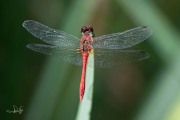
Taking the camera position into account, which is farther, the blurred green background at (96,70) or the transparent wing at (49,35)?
the transparent wing at (49,35)

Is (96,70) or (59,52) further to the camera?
(96,70)

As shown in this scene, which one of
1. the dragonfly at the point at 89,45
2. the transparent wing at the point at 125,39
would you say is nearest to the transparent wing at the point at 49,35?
the dragonfly at the point at 89,45

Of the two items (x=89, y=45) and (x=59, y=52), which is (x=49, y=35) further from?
(x=89, y=45)

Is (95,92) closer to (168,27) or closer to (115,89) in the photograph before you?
(115,89)

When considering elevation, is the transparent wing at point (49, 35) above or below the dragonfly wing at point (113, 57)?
above

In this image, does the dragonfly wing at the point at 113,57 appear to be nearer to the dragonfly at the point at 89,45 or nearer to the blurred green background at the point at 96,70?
the dragonfly at the point at 89,45

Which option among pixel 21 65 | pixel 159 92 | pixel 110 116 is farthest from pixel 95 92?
pixel 159 92

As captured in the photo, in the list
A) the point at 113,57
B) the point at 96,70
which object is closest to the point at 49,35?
the point at 113,57
